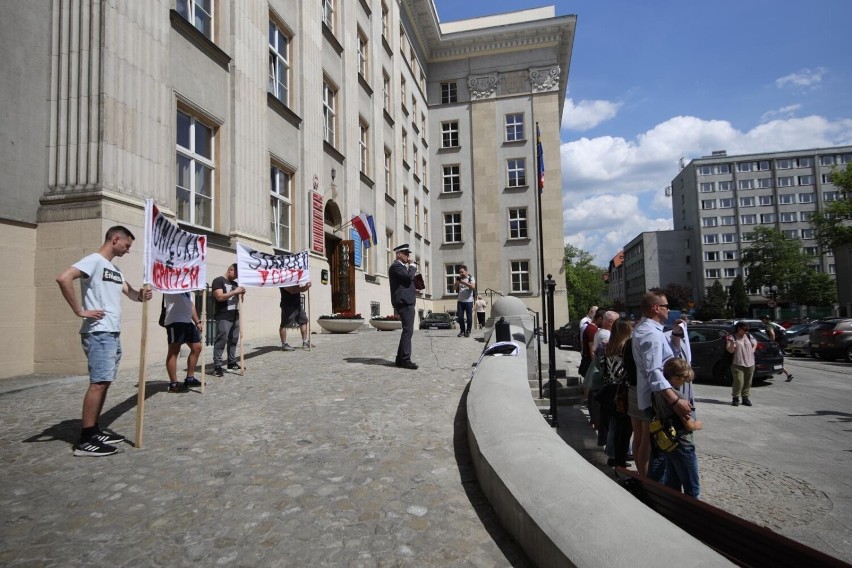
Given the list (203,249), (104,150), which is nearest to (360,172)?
(104,150)

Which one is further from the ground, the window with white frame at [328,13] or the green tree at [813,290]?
the window with white frame at [328,13]

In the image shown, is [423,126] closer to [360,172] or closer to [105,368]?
[360,172]

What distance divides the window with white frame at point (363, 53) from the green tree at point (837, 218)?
1248 inches

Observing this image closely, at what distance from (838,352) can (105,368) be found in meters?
27.3

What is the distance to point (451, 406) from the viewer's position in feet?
20.2

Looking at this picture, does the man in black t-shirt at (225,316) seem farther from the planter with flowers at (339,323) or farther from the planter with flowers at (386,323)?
the planter with flowers at (386,323)

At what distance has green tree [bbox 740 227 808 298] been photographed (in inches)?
2547

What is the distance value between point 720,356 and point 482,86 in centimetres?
2837

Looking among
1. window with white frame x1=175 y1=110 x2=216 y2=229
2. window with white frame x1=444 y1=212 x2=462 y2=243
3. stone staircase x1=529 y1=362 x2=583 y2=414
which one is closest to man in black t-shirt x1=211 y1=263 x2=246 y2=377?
window with white frame x1=175 y1=110 x2=216 y2=229

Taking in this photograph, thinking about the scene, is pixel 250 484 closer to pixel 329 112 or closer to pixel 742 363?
pixel 742 363

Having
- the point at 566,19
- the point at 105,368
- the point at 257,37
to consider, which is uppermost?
the point at 566,19

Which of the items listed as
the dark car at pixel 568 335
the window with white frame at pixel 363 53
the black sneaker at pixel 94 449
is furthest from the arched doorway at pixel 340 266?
the black sneaker at pixel 94 449

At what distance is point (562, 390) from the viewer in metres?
11.2

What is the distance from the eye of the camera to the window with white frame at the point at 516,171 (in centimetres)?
3716
